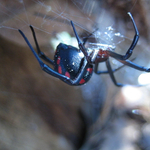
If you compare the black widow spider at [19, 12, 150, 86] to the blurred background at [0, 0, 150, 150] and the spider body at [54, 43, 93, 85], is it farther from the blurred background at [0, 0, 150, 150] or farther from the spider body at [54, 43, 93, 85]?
the blurred background at [0, 0, 150, 150]

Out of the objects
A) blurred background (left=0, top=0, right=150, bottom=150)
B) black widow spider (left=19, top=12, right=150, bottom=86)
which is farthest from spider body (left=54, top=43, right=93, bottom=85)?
blurred background (left=0, top=0, right=150, bottom=150)

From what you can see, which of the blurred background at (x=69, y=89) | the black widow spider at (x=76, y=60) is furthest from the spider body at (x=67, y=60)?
the blurred background at (x=69, y=89)

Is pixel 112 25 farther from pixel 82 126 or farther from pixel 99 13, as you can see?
pixel 82 126

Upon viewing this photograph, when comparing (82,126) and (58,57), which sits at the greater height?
(58,57)

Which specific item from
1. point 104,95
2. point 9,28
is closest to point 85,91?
point 104,95

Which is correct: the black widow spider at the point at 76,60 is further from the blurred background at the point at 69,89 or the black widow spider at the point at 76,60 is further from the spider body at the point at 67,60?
the blurred background at the point at 69,89

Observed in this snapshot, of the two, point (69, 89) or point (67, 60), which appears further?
point (69, 89)

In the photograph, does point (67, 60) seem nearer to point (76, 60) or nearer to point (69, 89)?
point (76, 60)

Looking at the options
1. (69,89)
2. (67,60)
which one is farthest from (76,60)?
(69,89)
